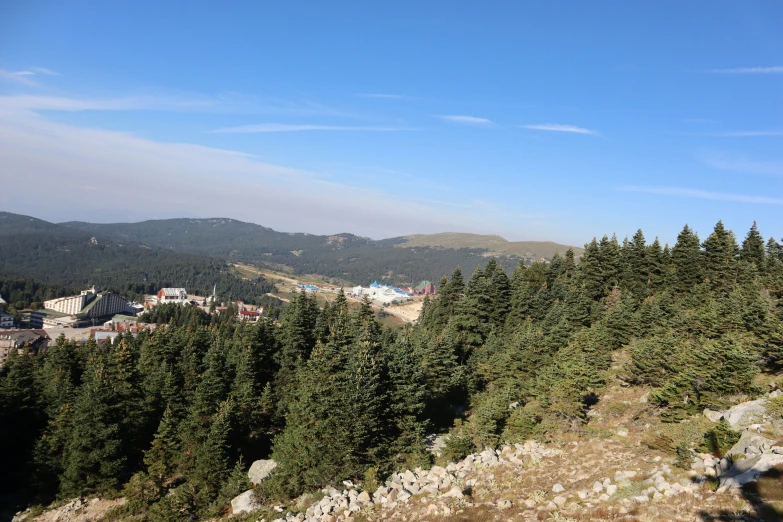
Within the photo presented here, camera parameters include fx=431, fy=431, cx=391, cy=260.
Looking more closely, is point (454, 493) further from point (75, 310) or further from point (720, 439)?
point (75, 310)

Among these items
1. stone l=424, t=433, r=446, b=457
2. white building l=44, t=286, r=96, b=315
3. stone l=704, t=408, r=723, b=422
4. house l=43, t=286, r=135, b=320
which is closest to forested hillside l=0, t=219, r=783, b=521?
stone l=704, t=408, r=723, b=422

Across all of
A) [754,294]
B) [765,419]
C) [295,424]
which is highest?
[754,294]

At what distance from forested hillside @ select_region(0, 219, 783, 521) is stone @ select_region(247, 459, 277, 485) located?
80 cm

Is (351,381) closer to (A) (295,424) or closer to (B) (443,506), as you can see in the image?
(A) (295,424)

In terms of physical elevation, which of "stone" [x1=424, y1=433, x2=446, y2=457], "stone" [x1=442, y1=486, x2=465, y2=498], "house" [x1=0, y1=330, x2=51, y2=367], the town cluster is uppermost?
"stone" [x1=442, y1=486, x2=465, y2=498]

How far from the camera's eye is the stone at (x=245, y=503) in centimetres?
2605

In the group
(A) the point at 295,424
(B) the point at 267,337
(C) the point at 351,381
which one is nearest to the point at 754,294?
(C) the point at 351,381

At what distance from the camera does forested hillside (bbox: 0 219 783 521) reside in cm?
2559

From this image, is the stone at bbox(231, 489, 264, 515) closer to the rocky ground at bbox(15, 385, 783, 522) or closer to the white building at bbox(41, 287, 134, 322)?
the rocky ground at bbox(15, 385, 783, 522)

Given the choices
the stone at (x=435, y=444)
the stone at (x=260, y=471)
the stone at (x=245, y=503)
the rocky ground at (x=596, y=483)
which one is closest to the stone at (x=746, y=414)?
the rocky ground at (x=596, y=483)

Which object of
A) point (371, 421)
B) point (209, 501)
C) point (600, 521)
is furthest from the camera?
point (209, 501)

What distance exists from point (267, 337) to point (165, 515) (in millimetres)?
20518

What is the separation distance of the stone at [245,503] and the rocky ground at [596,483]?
0.07 m

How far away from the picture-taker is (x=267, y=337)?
4638 centimetres
